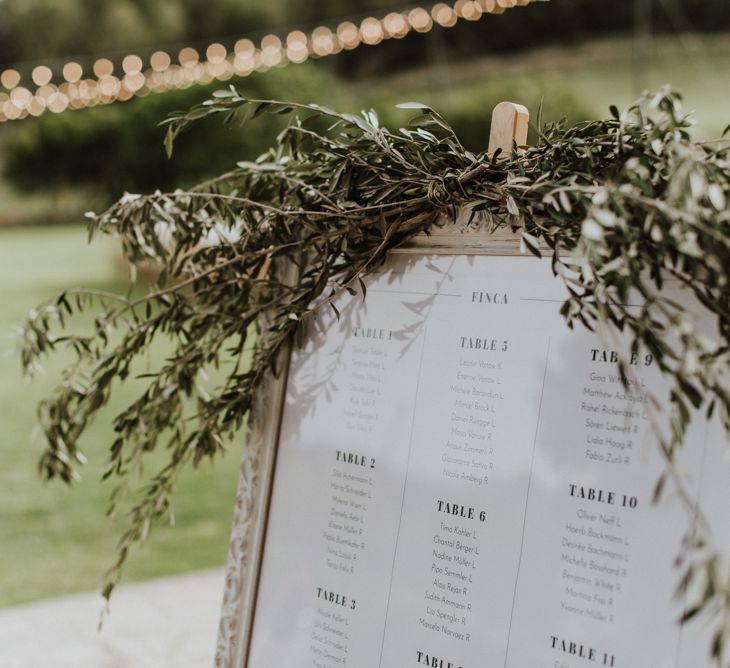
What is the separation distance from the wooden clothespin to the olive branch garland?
59mm

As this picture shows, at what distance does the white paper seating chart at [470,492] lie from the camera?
2.71 feet

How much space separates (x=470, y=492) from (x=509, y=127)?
1.50 feet

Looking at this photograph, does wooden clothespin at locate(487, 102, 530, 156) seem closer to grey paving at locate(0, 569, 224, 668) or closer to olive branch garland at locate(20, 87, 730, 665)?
olive branch garland at locate(20, 87, 730, 665)

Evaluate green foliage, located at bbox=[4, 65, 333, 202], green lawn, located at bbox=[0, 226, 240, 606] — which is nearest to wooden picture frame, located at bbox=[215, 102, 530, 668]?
green lawn, located at bbox=[0, 226, 240, 606]

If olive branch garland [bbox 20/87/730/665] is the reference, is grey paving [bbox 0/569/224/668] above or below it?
below

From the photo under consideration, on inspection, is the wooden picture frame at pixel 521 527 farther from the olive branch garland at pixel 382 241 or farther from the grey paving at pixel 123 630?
the grey paving at pixel 123 630

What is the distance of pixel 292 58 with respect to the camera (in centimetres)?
561

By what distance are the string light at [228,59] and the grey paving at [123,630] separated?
11.9 ft

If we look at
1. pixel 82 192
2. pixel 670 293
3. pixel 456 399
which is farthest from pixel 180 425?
pixel 82 192

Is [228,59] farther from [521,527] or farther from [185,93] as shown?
[521,527]

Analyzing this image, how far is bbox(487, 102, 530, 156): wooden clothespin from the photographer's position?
103 cm

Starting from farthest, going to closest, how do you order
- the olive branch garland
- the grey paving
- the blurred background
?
the blurred background → the grey paving → the olive branch garland

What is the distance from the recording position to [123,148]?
958 centimetres

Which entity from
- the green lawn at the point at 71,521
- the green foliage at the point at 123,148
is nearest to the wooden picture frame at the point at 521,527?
the green lawn at the point at 71,521
